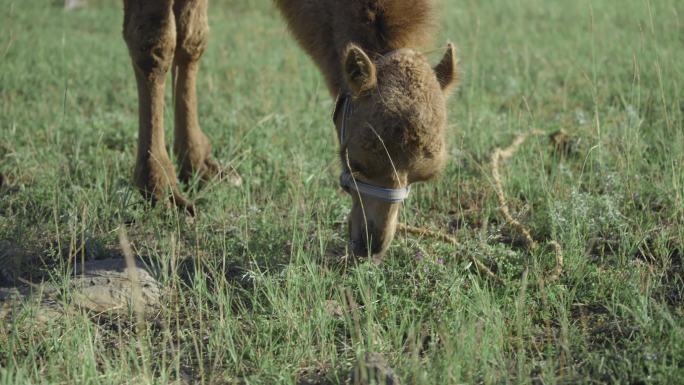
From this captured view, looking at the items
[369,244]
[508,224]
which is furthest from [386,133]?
[508,224]

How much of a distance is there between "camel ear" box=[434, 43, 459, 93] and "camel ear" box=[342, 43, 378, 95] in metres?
0.42

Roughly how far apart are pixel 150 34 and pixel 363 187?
1.86 m

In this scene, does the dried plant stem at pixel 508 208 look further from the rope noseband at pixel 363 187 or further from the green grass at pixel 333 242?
the rope noseband at pixel 363 187

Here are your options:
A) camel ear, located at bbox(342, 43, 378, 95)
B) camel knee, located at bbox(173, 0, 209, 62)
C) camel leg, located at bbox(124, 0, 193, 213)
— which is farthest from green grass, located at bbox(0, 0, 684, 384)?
camel knee, located at bbox(173, 0, 209, 62)

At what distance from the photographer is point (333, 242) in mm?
3996

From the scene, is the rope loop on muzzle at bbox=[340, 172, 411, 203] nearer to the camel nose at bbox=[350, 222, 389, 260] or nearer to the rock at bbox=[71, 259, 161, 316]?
the camel nose at bbox=[350, 222, 389, 260]

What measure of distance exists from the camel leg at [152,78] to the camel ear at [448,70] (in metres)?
1.77

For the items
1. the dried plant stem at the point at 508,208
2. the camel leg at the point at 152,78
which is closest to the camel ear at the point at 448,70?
the dried plant stem at the point at 508,208

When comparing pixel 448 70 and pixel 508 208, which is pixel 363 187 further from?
pixel 508 208

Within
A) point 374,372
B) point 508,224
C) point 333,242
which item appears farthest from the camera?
point 508,224

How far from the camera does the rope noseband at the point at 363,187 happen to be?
10.6 feet

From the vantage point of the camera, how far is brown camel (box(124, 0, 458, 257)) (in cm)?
316

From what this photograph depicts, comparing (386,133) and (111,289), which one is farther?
(111,289)

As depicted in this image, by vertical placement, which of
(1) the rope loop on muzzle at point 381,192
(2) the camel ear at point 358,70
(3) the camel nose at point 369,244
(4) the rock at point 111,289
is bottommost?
(4) the rock at point 111,289
